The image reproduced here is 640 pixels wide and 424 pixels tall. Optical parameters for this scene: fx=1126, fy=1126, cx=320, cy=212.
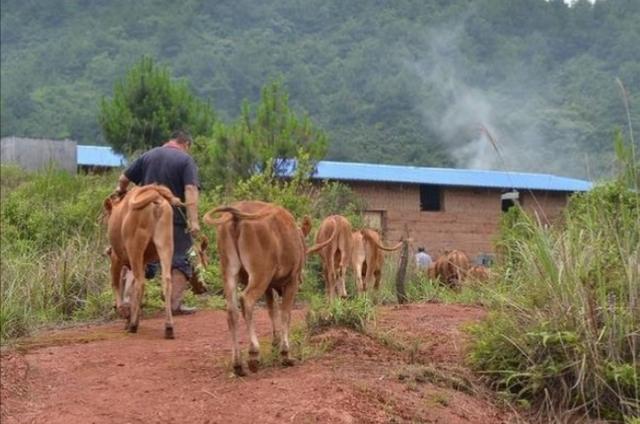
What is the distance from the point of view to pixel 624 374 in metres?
7.60

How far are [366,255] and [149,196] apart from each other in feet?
16.0

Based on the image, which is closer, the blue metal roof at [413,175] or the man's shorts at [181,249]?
the man's shorts at [181,249]

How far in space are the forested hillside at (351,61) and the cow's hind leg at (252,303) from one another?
3246 centimetres

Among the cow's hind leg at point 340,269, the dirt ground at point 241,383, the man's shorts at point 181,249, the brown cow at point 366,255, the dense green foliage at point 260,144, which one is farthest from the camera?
the dense green foliage at point 260,144

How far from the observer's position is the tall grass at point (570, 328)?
772 cm

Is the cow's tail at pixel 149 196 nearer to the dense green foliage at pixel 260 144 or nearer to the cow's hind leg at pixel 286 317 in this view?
the cow's hind leg at pixel 286 317

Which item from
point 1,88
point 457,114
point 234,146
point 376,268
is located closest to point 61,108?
point 1,88

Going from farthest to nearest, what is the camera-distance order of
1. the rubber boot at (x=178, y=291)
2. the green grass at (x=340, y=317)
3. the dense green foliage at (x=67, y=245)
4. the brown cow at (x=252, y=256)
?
the dense green foliage at (x=67, y=245) < the rubber boot at (x=178, y=291) < the green grass at (x=340, y=317) < the brown cow at (x=252, y=256)

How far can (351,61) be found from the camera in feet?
224

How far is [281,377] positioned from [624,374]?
2.32m

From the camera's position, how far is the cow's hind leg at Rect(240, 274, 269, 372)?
779 cm

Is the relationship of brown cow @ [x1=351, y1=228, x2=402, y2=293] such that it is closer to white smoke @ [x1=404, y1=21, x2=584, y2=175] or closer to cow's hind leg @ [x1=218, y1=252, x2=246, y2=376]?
cow's hind leg @ [x1=218, y1=252, x2=246, y2=376]

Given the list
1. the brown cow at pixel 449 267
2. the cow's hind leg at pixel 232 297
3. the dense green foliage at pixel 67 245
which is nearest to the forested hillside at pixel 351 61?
the brown cow at pixel 449 267

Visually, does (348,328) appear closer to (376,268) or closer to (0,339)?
(0,339)
